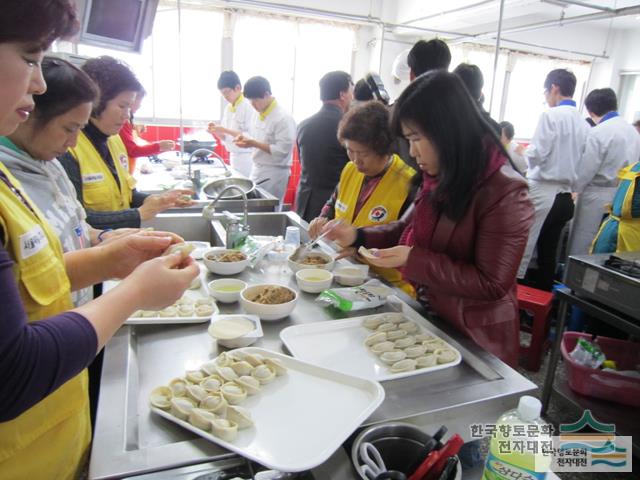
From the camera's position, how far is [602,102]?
13.5 ft

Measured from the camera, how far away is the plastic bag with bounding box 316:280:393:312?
56.1 inches

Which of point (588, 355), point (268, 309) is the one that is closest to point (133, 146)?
point (268, 309)

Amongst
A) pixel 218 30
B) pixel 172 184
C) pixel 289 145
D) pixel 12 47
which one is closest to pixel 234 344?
pixel 12 47

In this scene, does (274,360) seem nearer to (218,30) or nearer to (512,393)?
(512,393)

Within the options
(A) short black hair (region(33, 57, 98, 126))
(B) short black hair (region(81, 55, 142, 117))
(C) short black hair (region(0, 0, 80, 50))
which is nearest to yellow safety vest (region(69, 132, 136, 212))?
(B) short black hair (region(81, 55, 142, 117))

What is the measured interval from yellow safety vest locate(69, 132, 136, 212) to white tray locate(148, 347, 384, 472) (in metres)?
1.30

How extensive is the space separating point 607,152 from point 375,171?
310 cm

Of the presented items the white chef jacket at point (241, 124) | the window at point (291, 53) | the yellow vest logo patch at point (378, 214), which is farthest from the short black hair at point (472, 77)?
the window at point (291, 53)

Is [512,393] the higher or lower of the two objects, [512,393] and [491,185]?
the lower

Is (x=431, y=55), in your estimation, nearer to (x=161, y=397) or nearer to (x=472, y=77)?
(x=472, y=77)

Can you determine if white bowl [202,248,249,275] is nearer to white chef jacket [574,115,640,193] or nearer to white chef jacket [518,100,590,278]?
white chef jacket [518,100,590,278]

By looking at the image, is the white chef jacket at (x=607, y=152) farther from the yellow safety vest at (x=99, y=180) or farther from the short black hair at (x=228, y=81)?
the yellow safety vest at (x=99, y=180)

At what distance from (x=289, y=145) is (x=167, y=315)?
10.8 ft

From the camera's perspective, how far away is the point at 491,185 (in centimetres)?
132
